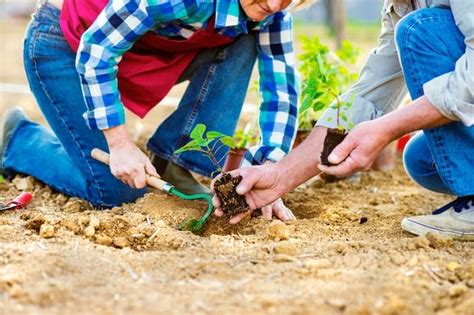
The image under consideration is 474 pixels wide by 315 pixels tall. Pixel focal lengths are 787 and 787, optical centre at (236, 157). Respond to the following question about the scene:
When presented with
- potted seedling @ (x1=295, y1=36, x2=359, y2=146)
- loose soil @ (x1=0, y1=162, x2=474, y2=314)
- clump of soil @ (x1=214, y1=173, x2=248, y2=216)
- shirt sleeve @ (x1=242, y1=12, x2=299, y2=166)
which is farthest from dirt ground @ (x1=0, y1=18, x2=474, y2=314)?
potted seedling @ (x1=295, y1=36, x2=359, y2=146)

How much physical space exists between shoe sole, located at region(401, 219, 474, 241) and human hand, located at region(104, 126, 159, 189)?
885 mm

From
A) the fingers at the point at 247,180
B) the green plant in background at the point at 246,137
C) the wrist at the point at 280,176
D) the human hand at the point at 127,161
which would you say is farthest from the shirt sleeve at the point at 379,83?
the green plant in background at the point at 246,137

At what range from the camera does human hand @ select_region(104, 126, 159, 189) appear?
9.00ft

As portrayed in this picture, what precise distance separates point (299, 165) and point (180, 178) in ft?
2.36

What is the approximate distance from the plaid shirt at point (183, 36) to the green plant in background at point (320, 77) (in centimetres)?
9

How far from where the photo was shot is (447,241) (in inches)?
97.0

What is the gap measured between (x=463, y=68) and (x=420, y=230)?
22.4 inches

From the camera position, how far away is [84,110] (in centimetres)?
313

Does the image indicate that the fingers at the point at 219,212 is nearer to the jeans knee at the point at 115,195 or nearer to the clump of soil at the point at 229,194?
the clump of soil at the point at 229,194

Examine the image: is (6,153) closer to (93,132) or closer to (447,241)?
(93,132)

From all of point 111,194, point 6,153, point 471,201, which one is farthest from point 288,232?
point 6,153

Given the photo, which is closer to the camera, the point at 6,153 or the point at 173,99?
the point at 6,153

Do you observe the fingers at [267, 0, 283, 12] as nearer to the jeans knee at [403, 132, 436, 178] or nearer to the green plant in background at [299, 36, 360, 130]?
the green plant in background at [299, 36, 360, 130]

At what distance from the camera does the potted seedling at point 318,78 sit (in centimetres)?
297
